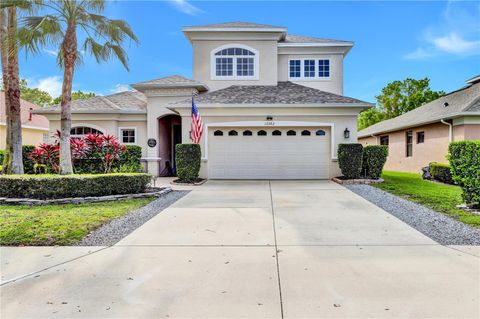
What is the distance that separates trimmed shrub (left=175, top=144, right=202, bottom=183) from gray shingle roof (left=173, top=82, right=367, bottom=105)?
8.77 ft

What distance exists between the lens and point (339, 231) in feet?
18.9

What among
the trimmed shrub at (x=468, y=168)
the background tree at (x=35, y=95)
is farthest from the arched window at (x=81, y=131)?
the background tree at (x=35, y=95)

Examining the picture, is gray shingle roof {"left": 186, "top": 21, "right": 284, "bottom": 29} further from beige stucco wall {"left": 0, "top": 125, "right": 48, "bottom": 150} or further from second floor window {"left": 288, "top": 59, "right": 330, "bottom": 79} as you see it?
beige stucco wall {"left": 0, "top": 125, "right": 48, "bottom": 150}

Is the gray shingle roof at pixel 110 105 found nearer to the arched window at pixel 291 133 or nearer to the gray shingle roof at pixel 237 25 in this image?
the gray shingle roof at pixel 237 25

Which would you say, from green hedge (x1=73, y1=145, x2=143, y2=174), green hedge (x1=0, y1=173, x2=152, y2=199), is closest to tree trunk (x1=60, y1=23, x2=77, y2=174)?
green hedge (x1=0, y1=173, x2=152, y2=199)

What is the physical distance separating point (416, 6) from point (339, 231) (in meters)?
14.4

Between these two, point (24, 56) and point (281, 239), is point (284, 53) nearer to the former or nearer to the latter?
point (24, 56)

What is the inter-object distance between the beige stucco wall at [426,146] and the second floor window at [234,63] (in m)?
9.98

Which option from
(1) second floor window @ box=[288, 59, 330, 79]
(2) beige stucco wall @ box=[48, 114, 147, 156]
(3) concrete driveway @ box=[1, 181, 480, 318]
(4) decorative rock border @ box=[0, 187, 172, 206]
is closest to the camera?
(3) concrete driveway @ box=[1, 181, 480, 318]

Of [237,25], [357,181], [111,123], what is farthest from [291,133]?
[111,123]

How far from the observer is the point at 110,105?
53.9ft

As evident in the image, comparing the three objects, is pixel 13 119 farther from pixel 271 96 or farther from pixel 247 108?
pixel 271 96

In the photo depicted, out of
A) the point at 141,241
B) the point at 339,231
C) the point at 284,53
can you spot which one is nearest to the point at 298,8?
the point at 284,53

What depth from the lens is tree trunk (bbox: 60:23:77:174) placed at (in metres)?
9.77
